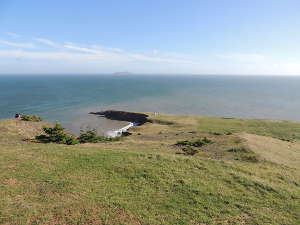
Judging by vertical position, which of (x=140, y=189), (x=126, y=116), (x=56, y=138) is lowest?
(x=126, y=116)

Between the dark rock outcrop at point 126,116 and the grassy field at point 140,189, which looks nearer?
the grassy field at point 140,189

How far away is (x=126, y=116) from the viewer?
69.9 metres

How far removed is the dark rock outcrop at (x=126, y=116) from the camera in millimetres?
64875

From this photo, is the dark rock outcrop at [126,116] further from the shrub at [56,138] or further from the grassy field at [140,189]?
the grassy field at [140,189]

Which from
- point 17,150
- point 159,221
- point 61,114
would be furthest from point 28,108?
point 159,221

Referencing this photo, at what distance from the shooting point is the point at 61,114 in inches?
2835

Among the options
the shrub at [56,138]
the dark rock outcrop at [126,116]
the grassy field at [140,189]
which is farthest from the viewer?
the dark rock outcrop at [126,116]

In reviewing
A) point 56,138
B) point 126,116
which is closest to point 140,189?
point 56,138

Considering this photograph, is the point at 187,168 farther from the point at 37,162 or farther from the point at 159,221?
the point at 37,162

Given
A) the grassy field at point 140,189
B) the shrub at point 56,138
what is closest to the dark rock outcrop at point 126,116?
the shrub at point 56,138

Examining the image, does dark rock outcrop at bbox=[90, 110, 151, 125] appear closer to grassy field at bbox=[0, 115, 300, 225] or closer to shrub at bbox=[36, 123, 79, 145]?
shrub at bbox=[36, 123, 79, 145]

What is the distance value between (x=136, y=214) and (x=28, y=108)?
3367 inches

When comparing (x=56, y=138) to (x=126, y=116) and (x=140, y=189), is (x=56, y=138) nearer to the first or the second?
A: (x=140, y=189)

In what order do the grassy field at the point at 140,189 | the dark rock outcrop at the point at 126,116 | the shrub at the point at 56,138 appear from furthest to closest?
the dark rock outcrop at the point at 126,116 → the shrub at the point at 56,138 → the grassy field at the point at 140,189
